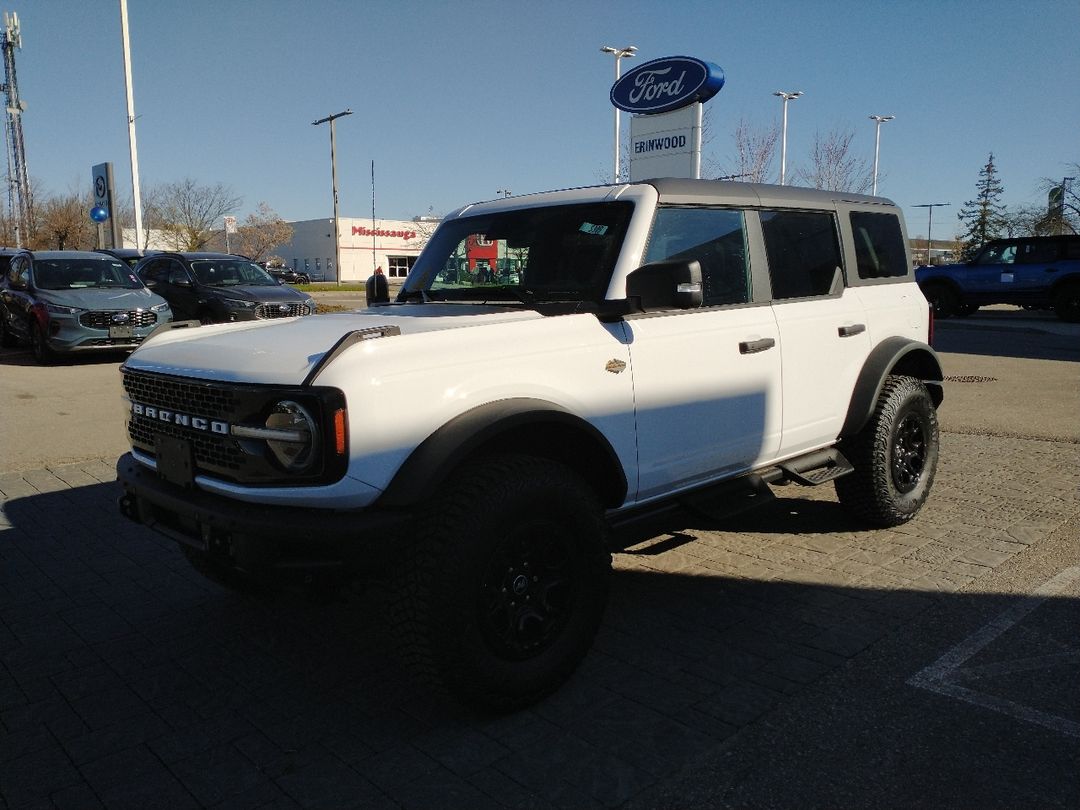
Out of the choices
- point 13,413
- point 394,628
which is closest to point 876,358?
point 394,628

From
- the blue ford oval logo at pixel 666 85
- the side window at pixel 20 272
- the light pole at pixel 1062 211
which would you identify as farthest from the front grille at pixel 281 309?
the light pole at pixel 1062 211

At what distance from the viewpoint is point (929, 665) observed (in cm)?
338

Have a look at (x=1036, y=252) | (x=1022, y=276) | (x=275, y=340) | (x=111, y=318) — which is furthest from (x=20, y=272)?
(x=1036, y=252)

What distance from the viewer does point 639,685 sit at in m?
3.30

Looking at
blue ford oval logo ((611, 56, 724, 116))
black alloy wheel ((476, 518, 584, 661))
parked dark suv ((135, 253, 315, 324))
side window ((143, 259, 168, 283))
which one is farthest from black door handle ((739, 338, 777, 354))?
side window ((143, 259, 168, 283))

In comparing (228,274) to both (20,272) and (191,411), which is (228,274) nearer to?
(20,272)

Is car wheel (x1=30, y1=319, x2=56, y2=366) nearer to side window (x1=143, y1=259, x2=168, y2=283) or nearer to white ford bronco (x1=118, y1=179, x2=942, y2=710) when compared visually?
side window (x1=143, y1=259, x2=168, y2=283)

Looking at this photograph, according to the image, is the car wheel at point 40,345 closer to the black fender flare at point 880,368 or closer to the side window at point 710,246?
the side window at point 710,246

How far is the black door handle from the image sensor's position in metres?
3.98

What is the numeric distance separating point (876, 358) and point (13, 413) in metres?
8.79

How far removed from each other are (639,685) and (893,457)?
2520mm

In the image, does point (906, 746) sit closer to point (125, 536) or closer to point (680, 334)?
A: point (680, 334)

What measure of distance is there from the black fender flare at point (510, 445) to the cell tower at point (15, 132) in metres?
55.8

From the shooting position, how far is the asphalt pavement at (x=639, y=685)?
266 cm
